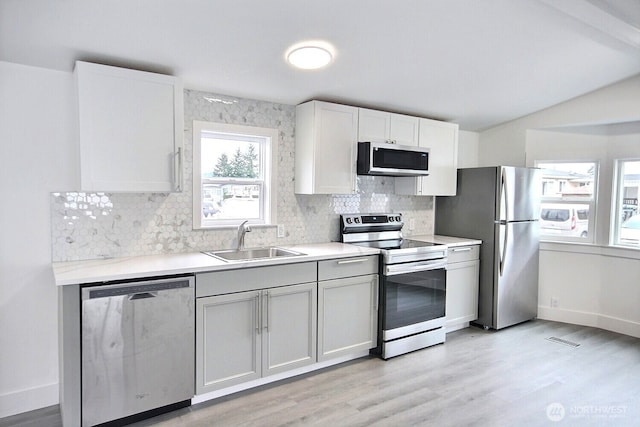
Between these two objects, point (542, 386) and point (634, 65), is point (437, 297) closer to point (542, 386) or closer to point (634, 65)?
point (542, 386)

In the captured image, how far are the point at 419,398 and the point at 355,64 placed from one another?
2.36m

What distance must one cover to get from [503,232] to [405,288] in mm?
1345

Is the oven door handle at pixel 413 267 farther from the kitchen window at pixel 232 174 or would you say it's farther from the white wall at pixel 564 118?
the white wall at pixel 564 118

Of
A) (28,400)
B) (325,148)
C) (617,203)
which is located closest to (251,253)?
(325,148)

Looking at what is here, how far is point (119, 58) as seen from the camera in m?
2.52

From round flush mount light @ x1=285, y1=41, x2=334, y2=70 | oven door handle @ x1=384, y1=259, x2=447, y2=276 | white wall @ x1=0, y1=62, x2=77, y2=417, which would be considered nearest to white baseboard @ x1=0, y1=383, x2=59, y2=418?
white wall @ x1=0, y1=62, x2=77, y2=417

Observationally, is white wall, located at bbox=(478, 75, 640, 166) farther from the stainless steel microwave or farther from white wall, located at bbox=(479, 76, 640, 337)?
the stainless steel microwave

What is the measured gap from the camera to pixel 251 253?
3322 mm

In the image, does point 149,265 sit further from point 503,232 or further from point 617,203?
point 617,203

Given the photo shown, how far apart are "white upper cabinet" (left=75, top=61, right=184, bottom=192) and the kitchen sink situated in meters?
0.68

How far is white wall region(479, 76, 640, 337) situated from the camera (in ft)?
13.4

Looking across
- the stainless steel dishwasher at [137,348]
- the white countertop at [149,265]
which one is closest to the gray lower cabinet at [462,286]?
the white countertop at [149,265]

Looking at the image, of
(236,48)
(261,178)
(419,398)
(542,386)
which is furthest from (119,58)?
(542,386)

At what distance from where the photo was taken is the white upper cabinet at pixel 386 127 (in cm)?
371
